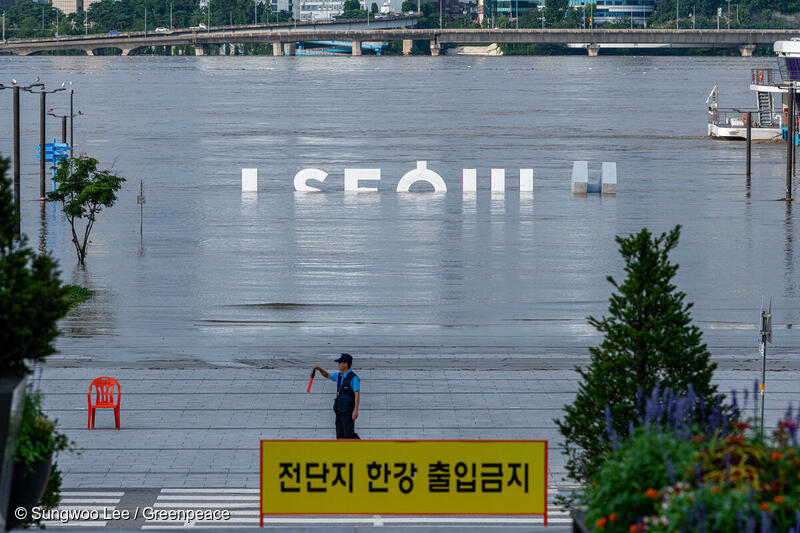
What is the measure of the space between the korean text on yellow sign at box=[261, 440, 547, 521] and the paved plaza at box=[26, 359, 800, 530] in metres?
1.92

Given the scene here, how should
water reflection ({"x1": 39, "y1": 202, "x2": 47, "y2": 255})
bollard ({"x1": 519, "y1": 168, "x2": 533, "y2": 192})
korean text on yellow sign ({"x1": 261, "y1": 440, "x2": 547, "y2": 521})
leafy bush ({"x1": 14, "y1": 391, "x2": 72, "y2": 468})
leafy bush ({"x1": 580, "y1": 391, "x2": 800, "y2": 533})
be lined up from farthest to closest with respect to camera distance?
1. bollard ({"x1": 519, "y1": 168, "x2": 533, "y2": 192})
2. water reflection ({"x1": 39, "y1": 202, "x2": 47, "y2": 255})
3. korean text on yellow sign ({"x1": 261, "y1": 440, "x2": 547, "y2": 521})
4. leafy bush ({"x1": 14, "y1": 391, "x2": 72, "y2": 468})
5. leafy bush ({"x1": 580, "y1": 391, "x2": 800, "y2": 533})

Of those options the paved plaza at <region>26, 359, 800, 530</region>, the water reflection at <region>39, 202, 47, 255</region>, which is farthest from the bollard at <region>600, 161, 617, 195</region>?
the paved plaza at <region>26, 359, 800, 530</region>

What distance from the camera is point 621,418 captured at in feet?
37.7

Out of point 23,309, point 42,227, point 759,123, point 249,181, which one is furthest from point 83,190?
point 759,123

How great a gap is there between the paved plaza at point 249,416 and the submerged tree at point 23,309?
429cm

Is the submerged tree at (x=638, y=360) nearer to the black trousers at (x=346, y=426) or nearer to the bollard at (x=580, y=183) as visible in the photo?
the black trousers at (x=346, y=426)

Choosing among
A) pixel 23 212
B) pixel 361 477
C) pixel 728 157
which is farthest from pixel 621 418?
pixel 728 157

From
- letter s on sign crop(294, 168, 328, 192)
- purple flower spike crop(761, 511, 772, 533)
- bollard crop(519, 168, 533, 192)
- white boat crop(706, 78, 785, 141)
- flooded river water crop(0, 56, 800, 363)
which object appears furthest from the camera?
white boat crop(706, 78, 785, 141)

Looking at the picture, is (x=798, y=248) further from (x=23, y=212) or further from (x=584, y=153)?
(x=584, y=153)

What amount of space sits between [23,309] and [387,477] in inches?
146

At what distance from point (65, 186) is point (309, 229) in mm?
11621

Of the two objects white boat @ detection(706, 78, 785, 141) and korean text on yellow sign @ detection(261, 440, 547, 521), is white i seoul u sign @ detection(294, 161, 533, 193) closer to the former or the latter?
white boat @ detection(706, 78, 785, 141)

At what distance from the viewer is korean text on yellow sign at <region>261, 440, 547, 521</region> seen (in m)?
11.9

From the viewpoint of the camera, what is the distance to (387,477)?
12.0m
